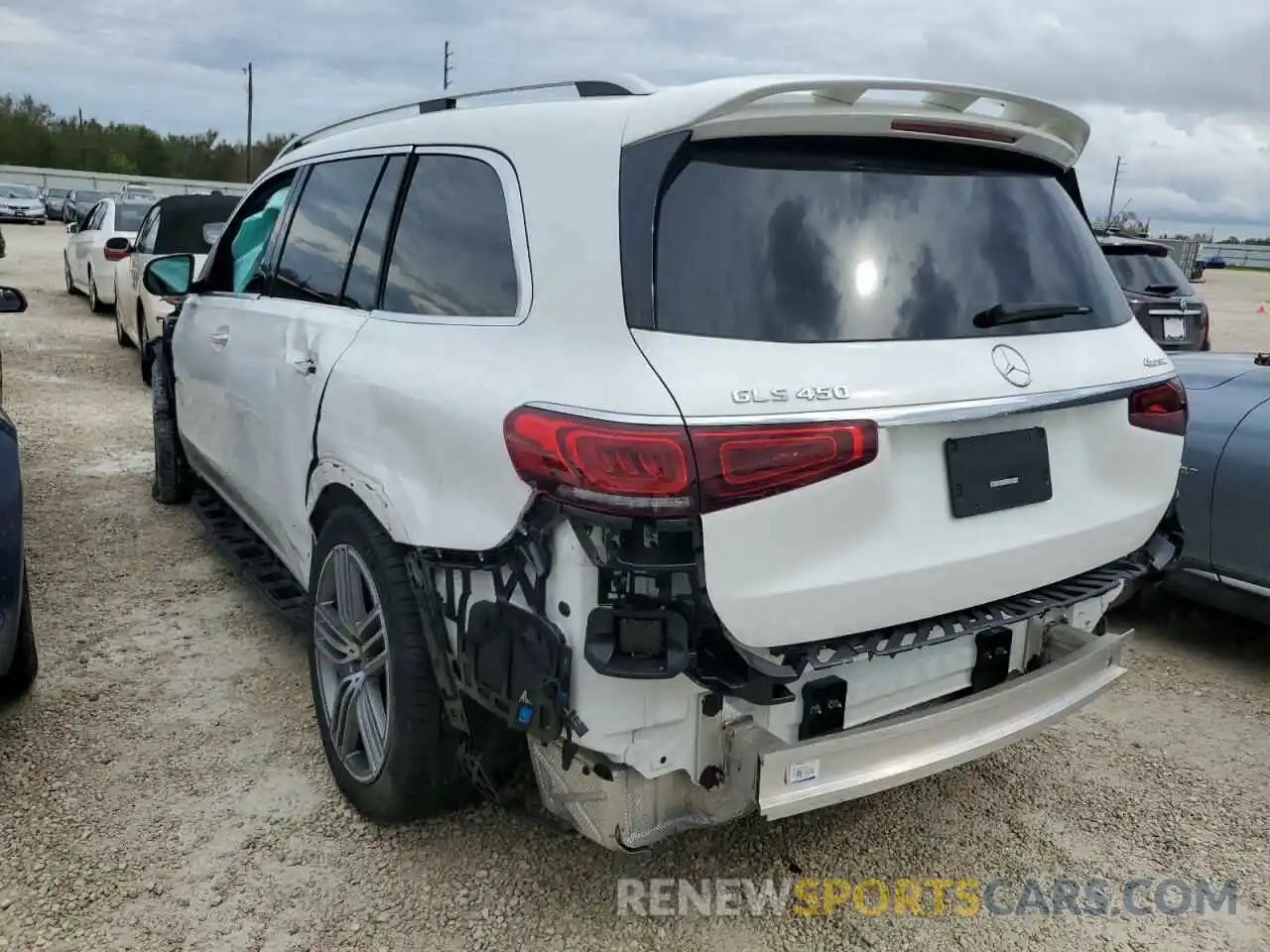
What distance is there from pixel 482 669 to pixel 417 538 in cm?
36

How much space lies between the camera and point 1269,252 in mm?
63500

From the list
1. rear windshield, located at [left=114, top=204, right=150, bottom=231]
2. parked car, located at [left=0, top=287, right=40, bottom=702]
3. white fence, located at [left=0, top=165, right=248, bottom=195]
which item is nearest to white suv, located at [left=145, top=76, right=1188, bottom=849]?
parked car, located at [left=0, top=287, right=40, bottom=702]

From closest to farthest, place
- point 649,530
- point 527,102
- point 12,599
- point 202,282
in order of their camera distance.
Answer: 1. point 649,530
2. point 527,102
3. point 12,599
4. point 202,282

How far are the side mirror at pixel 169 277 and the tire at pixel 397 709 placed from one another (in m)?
2.62

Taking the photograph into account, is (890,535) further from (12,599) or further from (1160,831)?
(12,599)

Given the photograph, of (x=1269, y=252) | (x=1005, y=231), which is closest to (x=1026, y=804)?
(x=1005, y=231)

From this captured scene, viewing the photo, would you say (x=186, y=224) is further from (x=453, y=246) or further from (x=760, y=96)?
(x=760, y=96)

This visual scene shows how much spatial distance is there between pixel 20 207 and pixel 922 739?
4175 centimetres

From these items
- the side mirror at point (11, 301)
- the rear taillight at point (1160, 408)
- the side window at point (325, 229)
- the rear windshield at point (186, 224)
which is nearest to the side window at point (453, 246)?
the side window at point (325, 229)

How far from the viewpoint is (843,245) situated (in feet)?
7.33

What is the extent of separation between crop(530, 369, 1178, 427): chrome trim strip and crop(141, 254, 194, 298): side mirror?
356 centimetres

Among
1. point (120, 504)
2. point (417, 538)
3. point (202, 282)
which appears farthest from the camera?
point (120, 504)

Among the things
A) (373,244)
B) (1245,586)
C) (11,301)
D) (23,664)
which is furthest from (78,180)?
(1245,586)
